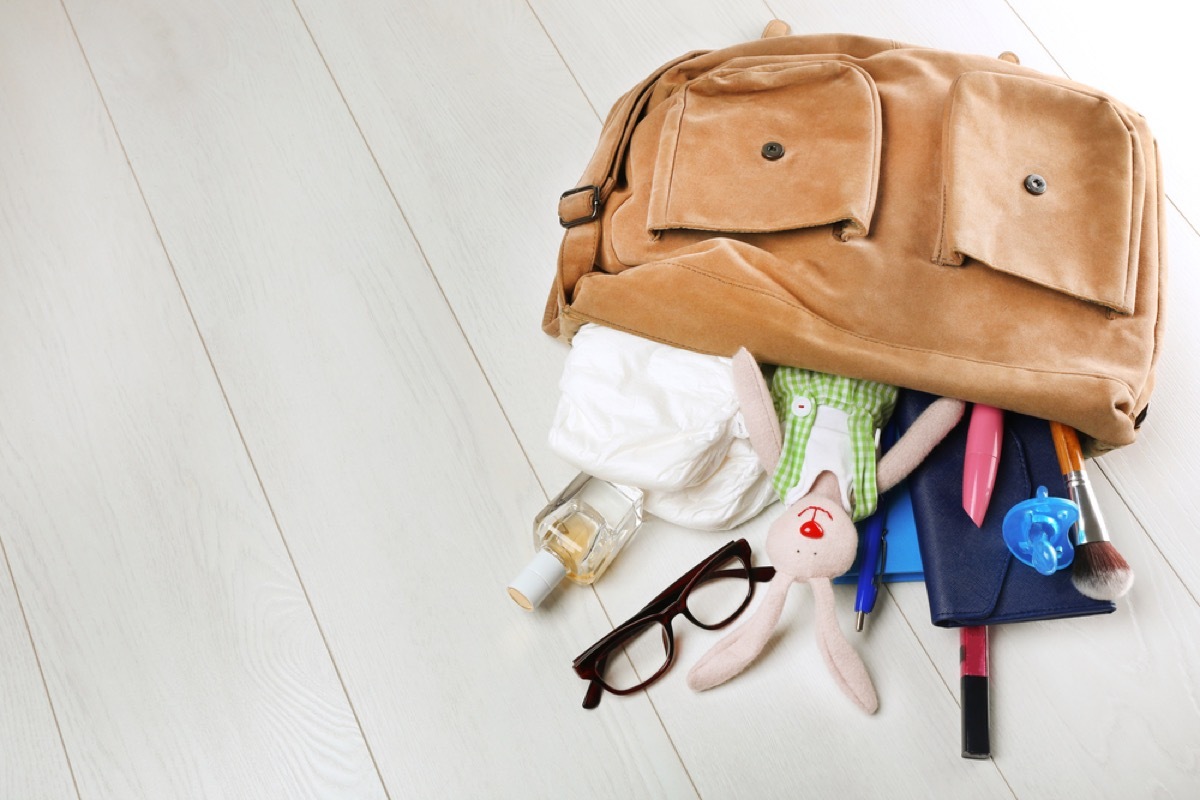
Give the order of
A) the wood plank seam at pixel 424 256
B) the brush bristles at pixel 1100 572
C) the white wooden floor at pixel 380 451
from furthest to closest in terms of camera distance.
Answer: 1. the wood plank seam at pixel 424 256
2. the white wooden floor at pixel 380 451
3. the brush bristles at pixel 1100 572

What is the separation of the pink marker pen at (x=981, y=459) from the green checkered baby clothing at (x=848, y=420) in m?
0.07

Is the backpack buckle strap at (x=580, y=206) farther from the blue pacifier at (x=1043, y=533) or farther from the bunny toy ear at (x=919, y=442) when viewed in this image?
the blue pacifier at (x=1043, y=533)

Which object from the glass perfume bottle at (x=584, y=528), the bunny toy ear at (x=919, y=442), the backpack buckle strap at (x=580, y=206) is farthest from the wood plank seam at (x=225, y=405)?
the bunny toy ear at (x=919, y=442)

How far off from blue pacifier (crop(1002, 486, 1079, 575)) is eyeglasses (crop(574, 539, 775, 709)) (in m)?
0.20

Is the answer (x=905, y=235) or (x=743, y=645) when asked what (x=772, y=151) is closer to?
(x=905, y=235)

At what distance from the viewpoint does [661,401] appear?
2.67 ft

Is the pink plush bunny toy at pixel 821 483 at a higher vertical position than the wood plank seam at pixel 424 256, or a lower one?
lower

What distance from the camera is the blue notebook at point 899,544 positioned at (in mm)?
819

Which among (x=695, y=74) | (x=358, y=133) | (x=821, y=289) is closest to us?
(x=821, y=289)

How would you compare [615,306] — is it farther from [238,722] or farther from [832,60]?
[238,722]

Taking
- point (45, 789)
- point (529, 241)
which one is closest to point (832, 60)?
point (529, 241)

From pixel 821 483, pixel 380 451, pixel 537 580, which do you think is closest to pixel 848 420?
pixel 821 483

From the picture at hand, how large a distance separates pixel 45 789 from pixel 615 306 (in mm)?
673

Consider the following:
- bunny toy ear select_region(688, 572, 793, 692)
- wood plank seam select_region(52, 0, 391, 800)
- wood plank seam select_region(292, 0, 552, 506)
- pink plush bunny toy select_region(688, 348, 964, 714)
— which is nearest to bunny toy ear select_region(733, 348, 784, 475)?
pink plush bunny toy select_region(688, 348, 964, 714)
